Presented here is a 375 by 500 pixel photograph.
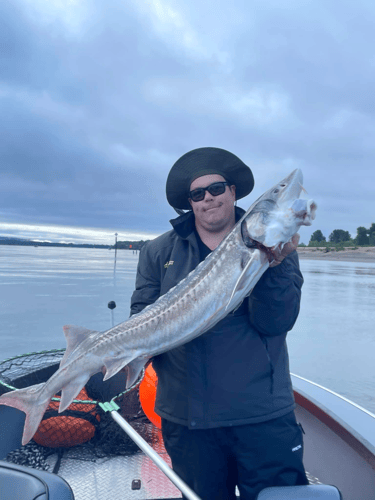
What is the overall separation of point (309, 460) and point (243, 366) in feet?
4.79

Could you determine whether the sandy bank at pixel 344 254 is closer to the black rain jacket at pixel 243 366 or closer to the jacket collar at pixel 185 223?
the jacket collar at pixel 185 223

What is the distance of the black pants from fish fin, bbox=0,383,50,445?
654 millimetres

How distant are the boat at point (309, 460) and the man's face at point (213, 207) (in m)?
1.17

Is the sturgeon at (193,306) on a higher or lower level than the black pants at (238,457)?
higher

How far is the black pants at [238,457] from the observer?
1628mm

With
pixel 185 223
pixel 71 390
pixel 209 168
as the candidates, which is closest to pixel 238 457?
pixel 71 390

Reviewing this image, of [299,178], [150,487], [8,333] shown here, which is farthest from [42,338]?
[299,178]

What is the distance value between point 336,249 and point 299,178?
51196 mm

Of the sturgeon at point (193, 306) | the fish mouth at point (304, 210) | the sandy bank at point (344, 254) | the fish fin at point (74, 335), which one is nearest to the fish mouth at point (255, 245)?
the sturgeon at point (193, 306)

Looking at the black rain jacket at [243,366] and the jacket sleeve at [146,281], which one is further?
the jacket sleeve at [146,281]

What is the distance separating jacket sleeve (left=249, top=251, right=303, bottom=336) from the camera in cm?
162

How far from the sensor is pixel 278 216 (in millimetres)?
1567

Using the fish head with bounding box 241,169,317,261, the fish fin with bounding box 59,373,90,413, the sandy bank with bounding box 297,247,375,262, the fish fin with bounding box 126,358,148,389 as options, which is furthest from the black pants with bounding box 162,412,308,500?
the sandy bank with bounding box 297,247,375,262

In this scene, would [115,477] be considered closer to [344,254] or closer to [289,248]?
[289,248]
